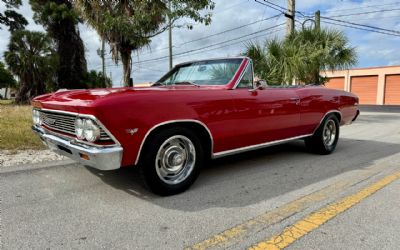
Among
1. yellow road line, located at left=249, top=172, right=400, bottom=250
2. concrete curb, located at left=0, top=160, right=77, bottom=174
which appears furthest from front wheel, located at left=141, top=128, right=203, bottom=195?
concrete curb, located at left=0, top=160, right=77, bottom=174

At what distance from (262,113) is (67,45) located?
19.1m

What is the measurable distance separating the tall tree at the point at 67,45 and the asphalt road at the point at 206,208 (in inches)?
683

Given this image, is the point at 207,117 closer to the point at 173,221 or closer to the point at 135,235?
the point at 173,221

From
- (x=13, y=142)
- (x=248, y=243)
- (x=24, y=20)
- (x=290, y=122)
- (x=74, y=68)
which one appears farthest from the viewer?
(x=24, y=20)

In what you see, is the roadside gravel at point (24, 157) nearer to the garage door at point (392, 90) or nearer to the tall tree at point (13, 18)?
the tall tree at point (13, 18)

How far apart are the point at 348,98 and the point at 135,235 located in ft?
17.4

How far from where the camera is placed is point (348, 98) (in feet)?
21.3

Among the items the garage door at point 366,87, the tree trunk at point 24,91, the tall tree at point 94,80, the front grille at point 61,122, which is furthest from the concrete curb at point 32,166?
the garage door at point 366,87

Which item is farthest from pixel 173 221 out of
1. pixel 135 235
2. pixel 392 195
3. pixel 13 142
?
pixel 13 142

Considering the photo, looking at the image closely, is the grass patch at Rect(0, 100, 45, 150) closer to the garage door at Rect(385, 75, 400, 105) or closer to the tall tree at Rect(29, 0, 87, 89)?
the tall tree at Rect(29, 0, 87, 89)

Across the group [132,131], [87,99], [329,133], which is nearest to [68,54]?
[329,133]

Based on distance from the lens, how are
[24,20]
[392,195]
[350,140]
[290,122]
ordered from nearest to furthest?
[392,195], [290,122], [350,140], [24,20]

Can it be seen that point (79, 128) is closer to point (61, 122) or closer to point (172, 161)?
point (61, 122)

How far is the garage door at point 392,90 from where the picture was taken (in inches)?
1262
